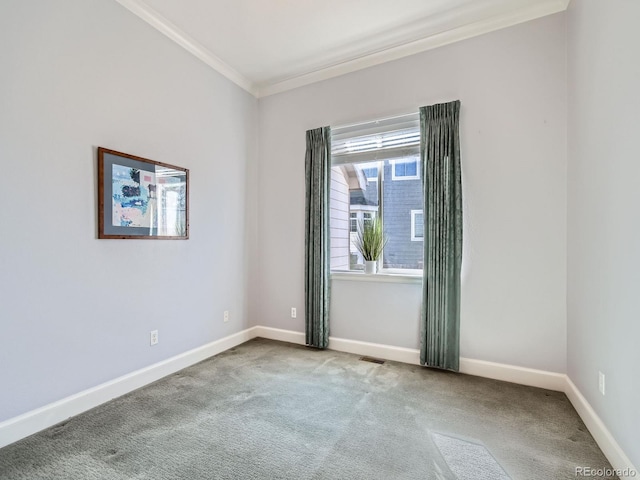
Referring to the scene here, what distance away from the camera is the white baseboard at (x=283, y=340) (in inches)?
69.7

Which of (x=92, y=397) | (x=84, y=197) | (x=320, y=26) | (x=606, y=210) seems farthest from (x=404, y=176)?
(x=92, y=397)

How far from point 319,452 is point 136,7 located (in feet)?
11.1

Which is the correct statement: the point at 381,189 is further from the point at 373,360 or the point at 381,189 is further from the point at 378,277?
the point at 373,360

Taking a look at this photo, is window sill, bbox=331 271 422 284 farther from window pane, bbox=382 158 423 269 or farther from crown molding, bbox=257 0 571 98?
crown molding, bbox=257 0 571 98

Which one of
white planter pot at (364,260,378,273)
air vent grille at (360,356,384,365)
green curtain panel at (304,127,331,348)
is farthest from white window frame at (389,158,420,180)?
air vent grille at (360,356,384,365)

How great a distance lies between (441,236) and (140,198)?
2.53 meters

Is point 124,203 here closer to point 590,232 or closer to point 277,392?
point 277,392

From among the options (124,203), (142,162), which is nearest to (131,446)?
(124,203)

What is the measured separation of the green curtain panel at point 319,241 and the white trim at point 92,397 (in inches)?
42.5

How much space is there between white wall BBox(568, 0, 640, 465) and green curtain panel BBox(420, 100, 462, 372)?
79cm

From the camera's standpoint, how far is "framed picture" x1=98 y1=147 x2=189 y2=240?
89.7 inches

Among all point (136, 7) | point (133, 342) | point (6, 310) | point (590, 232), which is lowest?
point (133, 342)

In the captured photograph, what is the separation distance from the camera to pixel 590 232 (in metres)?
1.97

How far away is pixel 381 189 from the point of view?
130 inches
